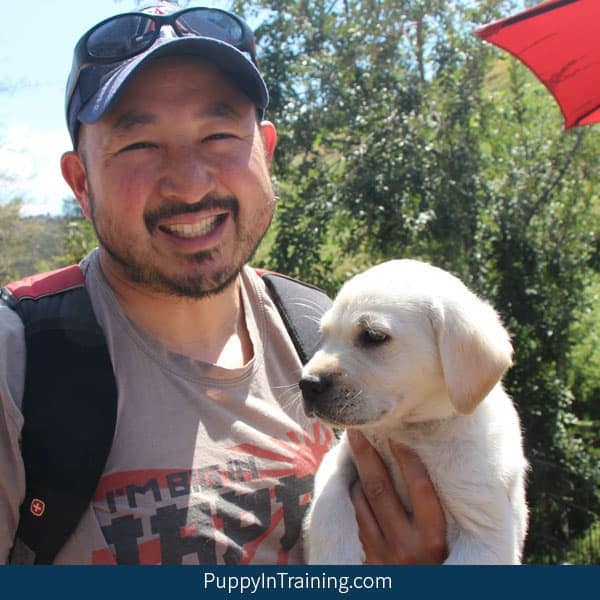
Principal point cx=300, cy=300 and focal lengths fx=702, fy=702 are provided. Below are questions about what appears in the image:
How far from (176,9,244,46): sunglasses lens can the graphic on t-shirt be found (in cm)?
143

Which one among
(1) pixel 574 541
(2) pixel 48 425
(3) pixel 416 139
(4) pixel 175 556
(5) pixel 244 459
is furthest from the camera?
(1) pixel 574 541

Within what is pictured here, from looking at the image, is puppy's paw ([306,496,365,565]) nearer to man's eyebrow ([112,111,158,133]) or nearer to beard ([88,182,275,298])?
beard ([88,182,275,298])

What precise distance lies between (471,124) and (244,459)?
18.4 ft

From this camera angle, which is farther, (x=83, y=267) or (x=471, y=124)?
(x=471, y=124)

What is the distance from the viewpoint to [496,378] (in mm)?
2432

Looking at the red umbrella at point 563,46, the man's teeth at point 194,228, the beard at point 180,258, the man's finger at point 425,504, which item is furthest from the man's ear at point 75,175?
the red umbrella at point 563,46

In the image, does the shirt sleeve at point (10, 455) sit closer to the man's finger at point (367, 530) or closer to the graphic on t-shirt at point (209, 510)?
the graphic on t-shirt at point (209, 510)

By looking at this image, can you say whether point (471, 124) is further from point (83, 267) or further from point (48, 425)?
point (48, 425)

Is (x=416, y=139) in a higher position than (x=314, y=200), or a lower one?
higher

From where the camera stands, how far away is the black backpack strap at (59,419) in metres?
1.90

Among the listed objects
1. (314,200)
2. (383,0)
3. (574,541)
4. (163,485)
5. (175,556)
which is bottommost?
(574,541)

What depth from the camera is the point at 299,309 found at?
108 inches

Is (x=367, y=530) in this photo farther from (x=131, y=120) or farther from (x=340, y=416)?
(x=131, y=120)

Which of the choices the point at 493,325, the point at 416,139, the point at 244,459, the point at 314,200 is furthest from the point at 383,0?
the point at 244,459
